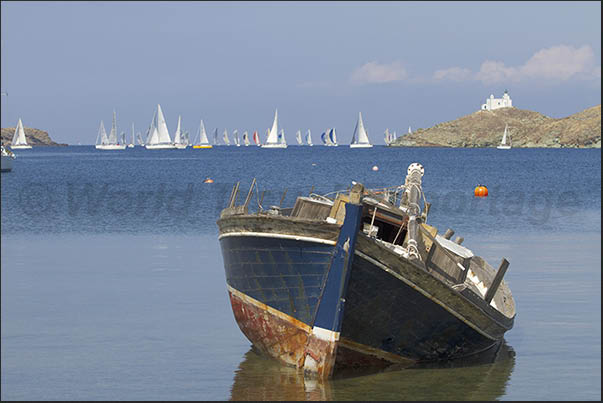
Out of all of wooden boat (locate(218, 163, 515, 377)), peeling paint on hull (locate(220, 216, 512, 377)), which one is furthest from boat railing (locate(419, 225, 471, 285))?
peeling paint on hull (locate(220, 216, 512, 377))

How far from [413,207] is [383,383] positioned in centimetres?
378

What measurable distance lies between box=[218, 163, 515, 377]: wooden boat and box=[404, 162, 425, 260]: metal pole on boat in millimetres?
29

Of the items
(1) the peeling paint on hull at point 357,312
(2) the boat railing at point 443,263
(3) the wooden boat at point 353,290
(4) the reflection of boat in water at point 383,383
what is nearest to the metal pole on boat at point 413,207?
(3) the wooden boat at point 353,290

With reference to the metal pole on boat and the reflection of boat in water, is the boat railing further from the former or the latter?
the reflection of boat in water

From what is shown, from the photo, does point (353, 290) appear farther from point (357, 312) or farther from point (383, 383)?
point (383, 383)

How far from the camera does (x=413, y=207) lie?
19453 millimetres

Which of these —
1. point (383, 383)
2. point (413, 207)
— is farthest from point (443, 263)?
point (383, 383)

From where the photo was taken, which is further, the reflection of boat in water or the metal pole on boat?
the metal pole on boat

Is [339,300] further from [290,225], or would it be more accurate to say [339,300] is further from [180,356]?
[180,356]

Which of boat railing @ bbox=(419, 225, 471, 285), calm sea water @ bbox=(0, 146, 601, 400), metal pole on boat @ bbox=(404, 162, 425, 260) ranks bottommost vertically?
calm sea water @ bbox=(0, 146, 601, 400)

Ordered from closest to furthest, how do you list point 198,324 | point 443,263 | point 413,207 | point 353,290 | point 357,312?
point 353,290, point 357,312, point 443,263, point 413,207, point 198,324

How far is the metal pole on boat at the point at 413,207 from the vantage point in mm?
18109

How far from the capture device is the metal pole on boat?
18109mm

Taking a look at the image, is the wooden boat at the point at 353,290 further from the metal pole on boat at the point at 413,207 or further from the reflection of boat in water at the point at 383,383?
the reflection of boat in water at the point at 383,383
